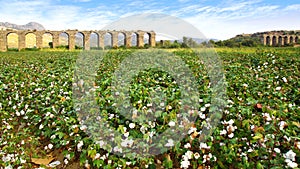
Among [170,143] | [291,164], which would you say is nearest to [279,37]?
[170,143]

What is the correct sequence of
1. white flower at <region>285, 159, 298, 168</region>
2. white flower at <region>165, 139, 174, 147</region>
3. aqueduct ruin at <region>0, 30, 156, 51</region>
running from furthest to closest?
aqueduct ruin at <region>0, 30, 156, 51</region>, white flower at <region>165, 139, 174, 147</region>, white flower at <region>285, 159, 298, 168</region>

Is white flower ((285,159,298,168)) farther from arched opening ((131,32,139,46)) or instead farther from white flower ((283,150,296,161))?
arched opening ((131,32,139,46))

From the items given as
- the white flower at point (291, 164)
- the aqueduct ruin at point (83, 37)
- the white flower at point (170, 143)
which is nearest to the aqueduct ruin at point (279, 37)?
the aqueduct ruin at point (83, 37)

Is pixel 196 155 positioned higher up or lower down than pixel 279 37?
lower down

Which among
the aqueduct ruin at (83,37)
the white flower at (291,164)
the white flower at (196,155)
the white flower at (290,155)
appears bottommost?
the white flower at (196,155)

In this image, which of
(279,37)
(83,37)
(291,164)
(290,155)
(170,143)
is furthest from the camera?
(279,37)

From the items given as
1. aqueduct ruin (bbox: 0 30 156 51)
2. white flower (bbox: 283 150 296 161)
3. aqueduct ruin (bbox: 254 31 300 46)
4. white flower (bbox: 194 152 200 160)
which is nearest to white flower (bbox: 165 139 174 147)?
white flower (bbox: 194 152 200 160)

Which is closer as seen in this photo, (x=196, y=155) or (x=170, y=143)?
(x=196, y=155)

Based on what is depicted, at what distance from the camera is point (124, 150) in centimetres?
301

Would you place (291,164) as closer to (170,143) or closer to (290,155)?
(290,155)

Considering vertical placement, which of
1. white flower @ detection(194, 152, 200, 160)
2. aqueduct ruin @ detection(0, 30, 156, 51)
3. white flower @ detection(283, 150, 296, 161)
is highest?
aqueduct ruin @ detection(0, 30, 156, 51)

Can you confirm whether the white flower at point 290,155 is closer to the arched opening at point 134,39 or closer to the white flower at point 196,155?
the white flower at point 196,155

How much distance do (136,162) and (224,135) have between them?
940 millimetres

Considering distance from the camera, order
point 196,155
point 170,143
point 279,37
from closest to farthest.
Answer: point 196,155, point 170,143, point 279,37
